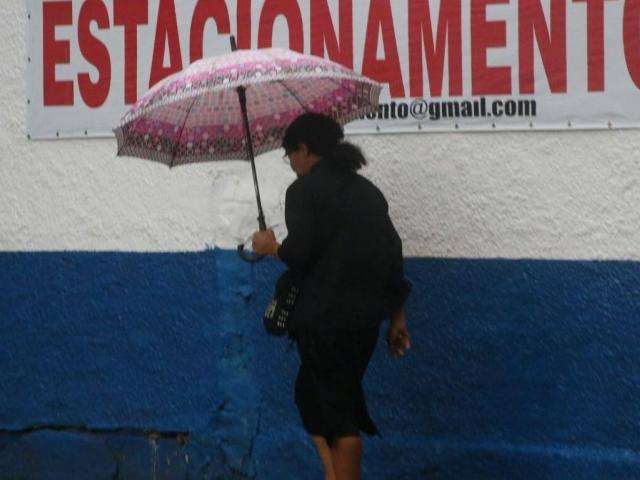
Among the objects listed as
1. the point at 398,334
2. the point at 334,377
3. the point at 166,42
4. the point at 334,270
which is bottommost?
the point at 334,377

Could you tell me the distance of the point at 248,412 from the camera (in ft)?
15.1

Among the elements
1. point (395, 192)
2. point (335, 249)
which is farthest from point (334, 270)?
point (395, 192)

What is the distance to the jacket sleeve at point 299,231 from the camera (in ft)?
11.8

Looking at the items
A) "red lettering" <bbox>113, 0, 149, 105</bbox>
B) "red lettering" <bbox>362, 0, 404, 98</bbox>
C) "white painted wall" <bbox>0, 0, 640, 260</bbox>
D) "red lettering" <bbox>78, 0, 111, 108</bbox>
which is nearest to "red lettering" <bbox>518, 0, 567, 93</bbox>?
"white painted wall" <bbox>0, 0, 640, 260</bbox>

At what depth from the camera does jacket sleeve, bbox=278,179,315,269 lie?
361 cm

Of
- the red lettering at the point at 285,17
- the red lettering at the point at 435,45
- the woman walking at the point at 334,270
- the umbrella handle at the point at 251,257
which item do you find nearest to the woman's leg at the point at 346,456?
the woman walking at the point at 334,270

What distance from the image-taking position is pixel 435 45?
172 inches

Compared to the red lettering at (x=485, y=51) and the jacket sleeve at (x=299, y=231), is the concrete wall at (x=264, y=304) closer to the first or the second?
the red lettering at (x=485, y=51)

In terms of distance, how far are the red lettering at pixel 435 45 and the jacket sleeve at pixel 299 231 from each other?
998mm

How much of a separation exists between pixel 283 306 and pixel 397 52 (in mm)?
1324

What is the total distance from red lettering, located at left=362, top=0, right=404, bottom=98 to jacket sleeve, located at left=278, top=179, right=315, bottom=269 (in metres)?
0.97

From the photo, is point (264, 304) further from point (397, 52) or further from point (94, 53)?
point (94, 53)

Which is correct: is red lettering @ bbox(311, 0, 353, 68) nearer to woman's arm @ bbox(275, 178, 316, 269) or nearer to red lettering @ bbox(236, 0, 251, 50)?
red lettering @ bbox(236, 0, 251, 50)

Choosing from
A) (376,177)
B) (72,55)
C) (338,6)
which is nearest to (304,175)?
(376,177)
